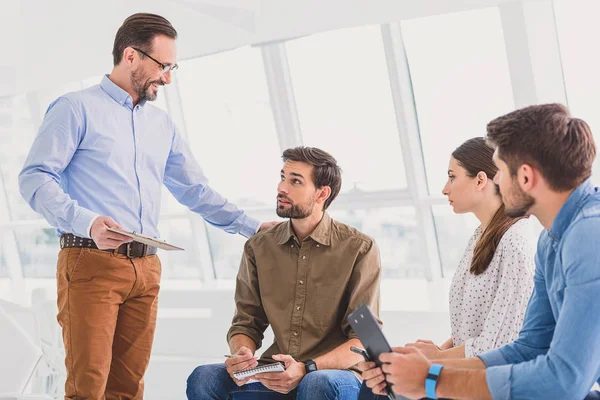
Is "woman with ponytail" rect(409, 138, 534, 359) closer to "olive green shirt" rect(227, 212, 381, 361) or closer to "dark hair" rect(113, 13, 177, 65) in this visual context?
"olive green shirt" rect(227, 212, 381, 361)

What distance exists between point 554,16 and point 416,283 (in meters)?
2.40

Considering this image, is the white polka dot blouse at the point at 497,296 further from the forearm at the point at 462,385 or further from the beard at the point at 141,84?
the beard at the point at 141,84

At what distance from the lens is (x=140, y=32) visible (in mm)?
2809

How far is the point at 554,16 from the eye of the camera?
15.1 feet

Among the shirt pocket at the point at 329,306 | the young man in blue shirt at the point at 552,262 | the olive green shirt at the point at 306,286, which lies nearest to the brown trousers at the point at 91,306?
the olive green shirt at the point at 306,286

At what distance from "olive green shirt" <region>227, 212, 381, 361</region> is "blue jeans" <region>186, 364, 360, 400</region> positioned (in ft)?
0.62

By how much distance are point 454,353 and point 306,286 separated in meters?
0.74

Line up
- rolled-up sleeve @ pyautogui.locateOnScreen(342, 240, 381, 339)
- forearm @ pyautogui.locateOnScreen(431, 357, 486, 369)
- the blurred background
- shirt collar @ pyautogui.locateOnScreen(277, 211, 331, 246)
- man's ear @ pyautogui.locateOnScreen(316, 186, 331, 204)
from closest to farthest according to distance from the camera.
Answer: forearm @ pyautogui.locateOnScreen(431, 357, 486, 369) → rolled-up sleeve @ pyautogui.locateOnScreen(342, 240, 381, 339) → shirt collar @ pyautogui.locateOnScreen(277, 211, 331, 246) → man's ear @ pyautogui.locateOnScreen(316, 186, 331, 204) → the blurred background

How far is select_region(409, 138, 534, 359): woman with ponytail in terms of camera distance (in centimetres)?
227

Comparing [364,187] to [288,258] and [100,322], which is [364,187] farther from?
[100,322]

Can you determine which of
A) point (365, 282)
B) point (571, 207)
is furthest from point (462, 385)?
point (365, 282)

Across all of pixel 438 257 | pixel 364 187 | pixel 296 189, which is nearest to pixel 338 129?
pixel 364 187

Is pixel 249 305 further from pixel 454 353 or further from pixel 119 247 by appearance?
pixel 454 353

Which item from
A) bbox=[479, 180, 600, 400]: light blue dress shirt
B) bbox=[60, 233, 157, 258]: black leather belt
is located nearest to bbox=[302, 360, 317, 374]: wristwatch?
bbox=[60, 233, 157, 258]: black leather belt
